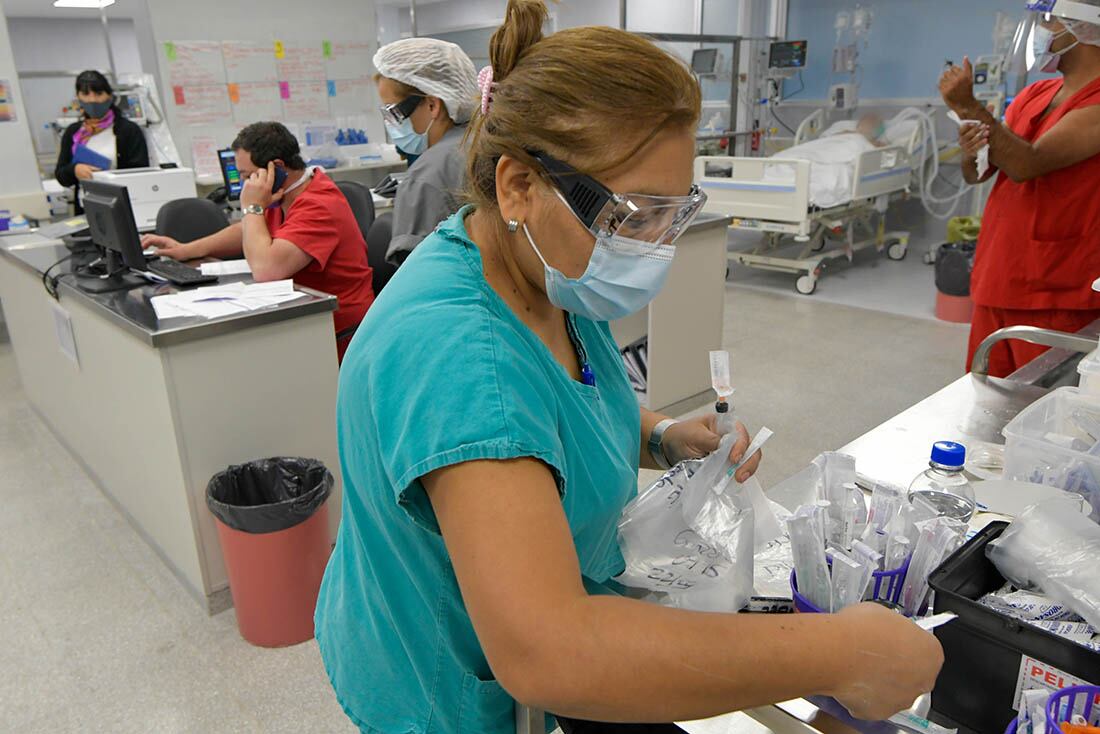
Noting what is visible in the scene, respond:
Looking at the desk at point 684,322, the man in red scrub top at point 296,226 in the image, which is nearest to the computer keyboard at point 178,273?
the man in red scrub top at point 296,226

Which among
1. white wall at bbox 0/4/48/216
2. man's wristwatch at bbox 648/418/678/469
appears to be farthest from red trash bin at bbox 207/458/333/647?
white wall at bbox 0/4/48/216

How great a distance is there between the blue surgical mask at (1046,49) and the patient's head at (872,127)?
4381mm

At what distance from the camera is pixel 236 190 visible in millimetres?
3486

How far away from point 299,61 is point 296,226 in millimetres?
4104

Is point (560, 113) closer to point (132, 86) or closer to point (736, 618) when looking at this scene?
point (736, 618)

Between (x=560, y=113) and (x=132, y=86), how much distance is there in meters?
5.86

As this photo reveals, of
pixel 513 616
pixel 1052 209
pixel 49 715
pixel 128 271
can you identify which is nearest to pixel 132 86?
pixel 128 271

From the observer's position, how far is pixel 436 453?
66 cm

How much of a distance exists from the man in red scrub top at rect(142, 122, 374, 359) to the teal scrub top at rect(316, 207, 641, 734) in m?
1.78

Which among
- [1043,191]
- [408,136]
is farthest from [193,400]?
[1043,191]

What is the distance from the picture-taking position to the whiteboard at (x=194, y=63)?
5453mm

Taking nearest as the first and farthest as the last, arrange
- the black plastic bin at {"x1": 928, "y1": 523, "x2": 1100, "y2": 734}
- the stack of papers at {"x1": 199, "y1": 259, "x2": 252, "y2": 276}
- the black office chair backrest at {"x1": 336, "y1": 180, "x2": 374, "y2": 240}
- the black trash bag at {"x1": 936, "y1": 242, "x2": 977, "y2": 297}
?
the black plastic bin at {"x1": 928, "y1": 523, "x2": 1100, "y2": 734}
the stack of papers at {"x1": 199, "y1": 259, "x2": 252, "y2": 276}
the black office chair backrest at {"x1": 336, "y1": 180, "x2": 374, "y2": 240}
the black trash bag at {"x1": 936, "y1": 242, "x2": 977, "y2": 297}

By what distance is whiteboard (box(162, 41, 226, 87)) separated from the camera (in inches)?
215

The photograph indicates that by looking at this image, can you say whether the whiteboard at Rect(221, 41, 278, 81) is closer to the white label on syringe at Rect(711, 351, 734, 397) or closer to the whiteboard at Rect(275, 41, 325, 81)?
the whiteboard at Rect(275, 41, 325, 81)
